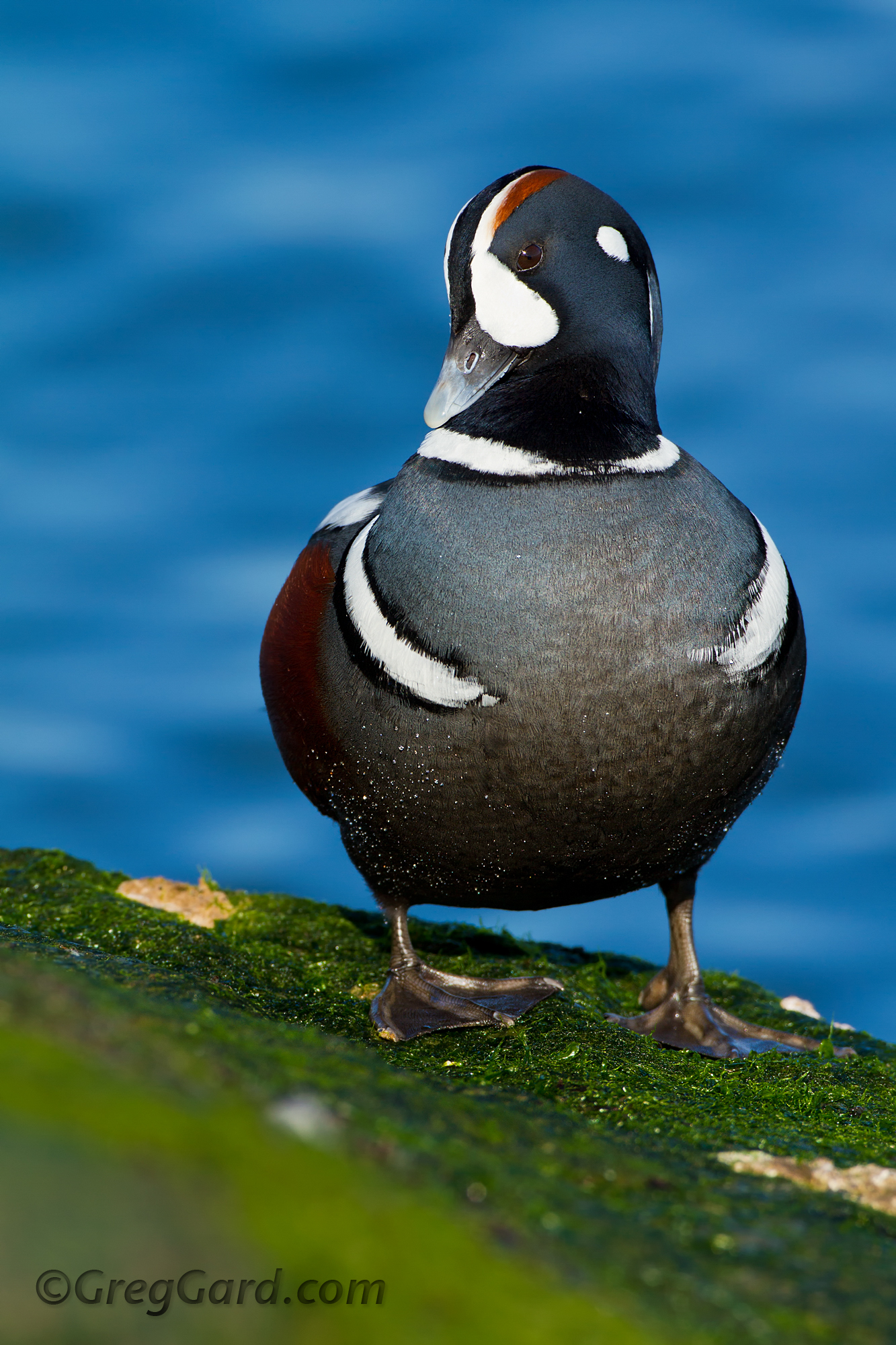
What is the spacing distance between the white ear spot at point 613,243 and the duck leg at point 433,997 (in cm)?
221

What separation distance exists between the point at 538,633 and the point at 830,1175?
1.59 meters

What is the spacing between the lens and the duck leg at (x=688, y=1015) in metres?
4.51

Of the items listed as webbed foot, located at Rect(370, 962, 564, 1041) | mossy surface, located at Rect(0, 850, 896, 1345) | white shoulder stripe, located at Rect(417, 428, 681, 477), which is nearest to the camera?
mossy surface, located at Rect(0, 850, 896, 1345)

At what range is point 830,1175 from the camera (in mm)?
2598

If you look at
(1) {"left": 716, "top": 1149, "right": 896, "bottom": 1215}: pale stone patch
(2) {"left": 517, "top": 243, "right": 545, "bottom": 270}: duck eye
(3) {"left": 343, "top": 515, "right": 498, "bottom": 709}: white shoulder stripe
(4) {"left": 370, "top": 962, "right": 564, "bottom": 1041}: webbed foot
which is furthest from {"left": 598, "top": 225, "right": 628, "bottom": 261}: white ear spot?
(1) {"left": 716, "top": 1149, "right": 896, "bottom": 1215}: pale stone patch

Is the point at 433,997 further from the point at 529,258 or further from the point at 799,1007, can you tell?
the point at 529,258

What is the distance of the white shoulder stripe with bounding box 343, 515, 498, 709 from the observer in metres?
3.78

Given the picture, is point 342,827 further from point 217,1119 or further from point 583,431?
point 217,1119

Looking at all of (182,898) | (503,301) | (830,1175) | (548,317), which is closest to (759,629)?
(548,317)

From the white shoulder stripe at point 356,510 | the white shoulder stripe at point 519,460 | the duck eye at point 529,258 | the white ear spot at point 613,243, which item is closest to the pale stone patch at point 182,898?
the white shoulder stripe at point 356,510

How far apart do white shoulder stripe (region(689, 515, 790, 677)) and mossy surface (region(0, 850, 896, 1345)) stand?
1112 millimetres

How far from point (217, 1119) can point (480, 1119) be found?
72 centimetres

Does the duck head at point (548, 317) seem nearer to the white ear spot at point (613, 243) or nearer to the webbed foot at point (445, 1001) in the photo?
the white ear spot at point (613, 243)

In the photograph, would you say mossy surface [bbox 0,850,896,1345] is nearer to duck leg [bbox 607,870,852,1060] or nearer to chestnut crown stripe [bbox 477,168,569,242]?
duck leg [bbox 607,870,852,1060]
